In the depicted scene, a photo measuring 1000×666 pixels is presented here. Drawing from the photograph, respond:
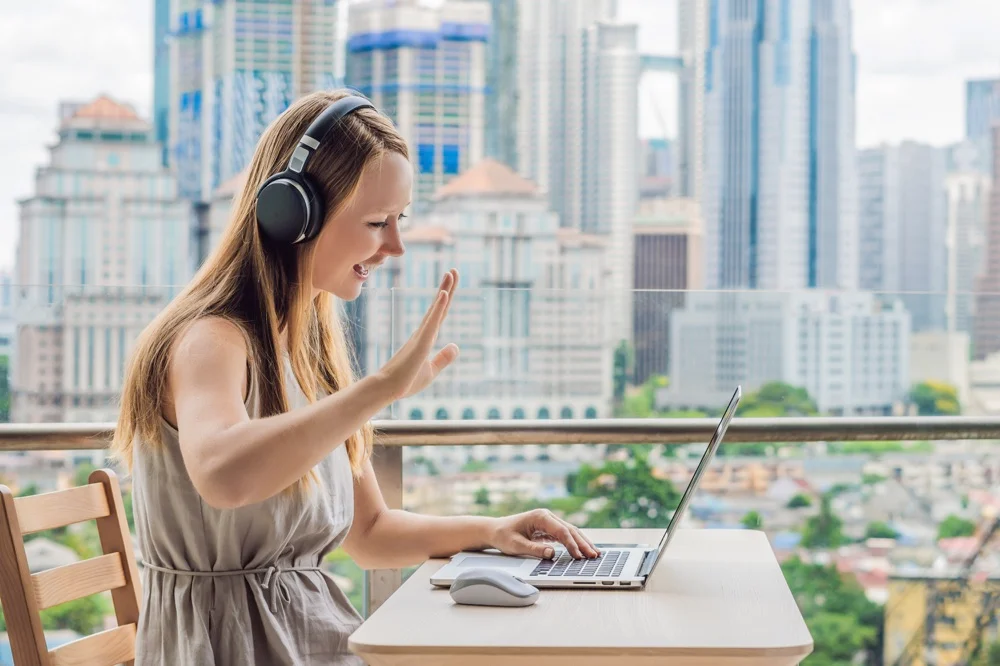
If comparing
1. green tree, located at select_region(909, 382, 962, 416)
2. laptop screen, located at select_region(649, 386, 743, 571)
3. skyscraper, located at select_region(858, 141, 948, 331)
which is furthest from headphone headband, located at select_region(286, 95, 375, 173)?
skyscraper, located at select_region(858, 141, 948, 331)

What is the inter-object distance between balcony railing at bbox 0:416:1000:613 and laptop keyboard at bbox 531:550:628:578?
14.2 inches

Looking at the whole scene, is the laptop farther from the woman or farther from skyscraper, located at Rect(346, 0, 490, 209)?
skyscraper, located at Rect(346, 0, 490, 209)

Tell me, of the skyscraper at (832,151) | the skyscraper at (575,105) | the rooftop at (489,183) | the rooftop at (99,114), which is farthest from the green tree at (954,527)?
the rooftop at (99,114)

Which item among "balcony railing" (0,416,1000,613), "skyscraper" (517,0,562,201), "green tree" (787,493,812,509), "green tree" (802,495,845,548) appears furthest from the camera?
"skyscraper" (517,0,562,201)

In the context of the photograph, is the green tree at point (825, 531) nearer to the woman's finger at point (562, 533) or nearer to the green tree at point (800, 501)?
the green tree at point (800, 501)

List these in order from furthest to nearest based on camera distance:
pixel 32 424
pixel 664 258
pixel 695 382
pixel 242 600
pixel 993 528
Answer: pixel 664 258 < pixel 695 382 < pixel 993 528 < pixel 32 424 < pixel 242 600

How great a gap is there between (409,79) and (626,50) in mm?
6744

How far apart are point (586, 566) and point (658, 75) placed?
33583mm

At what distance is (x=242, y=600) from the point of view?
1.09 meters

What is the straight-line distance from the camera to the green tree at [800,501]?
1830 centimetres

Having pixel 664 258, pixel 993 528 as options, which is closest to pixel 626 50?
pixel 664 258

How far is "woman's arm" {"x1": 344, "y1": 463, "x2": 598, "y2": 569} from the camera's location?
125 centimetres

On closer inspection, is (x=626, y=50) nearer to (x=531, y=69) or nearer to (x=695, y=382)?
(x=531, y=69)

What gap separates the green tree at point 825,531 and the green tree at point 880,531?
2.65 metres
